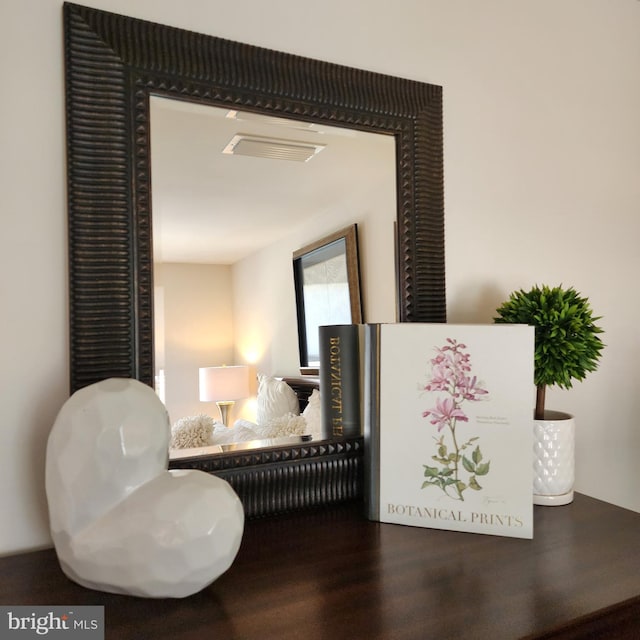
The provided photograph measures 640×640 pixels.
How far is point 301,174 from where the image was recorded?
108 cm

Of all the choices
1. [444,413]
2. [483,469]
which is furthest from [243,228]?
[483,469]

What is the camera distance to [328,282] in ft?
3.63

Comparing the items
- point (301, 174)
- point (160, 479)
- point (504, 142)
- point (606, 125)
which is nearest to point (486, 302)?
point (504, 142)

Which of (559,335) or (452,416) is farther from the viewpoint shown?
(559,335)

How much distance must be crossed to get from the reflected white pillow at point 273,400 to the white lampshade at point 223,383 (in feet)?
0.11

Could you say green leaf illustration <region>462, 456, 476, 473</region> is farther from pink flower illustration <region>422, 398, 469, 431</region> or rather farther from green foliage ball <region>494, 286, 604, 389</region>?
green foliage ball <region>494, 286, 604, 389</region>

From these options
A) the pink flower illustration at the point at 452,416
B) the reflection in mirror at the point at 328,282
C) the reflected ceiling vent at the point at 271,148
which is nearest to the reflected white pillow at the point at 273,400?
the reflection in mirror at the point at 328,282

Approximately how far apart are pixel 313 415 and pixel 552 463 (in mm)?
460

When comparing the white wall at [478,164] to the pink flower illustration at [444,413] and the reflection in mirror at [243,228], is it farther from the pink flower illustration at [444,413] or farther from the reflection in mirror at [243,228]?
the pink flower illustration at [444,413]

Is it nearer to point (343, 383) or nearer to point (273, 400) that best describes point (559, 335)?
point (343, 383)

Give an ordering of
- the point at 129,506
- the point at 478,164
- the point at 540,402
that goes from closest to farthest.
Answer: the point at 129,506
the point at 540,402
the point at 478,164

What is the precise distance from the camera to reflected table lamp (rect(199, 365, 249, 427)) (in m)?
0.98

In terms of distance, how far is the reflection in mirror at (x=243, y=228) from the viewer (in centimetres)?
94

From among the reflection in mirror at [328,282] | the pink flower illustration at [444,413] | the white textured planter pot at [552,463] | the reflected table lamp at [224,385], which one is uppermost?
the reflection in mirror at [328,282]
